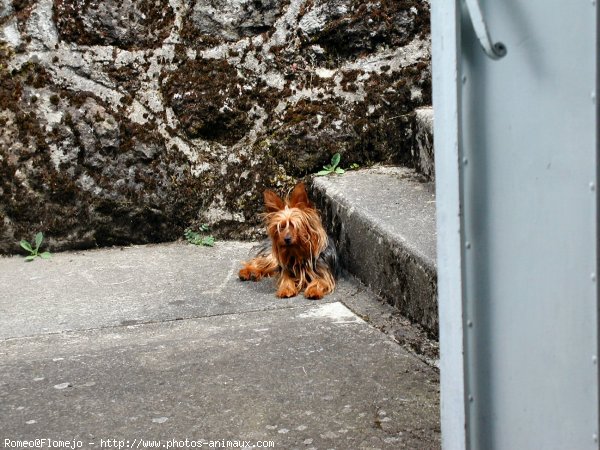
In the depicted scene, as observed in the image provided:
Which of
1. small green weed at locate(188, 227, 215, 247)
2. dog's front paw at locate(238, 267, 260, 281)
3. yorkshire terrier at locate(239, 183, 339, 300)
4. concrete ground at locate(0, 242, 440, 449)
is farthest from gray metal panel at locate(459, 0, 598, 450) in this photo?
small green weed at locate(188, 227, 215, 247)

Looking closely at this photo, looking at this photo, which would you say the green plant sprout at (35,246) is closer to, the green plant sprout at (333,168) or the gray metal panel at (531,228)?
the green plant sprout at (333,168)

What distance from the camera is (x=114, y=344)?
3.15 m

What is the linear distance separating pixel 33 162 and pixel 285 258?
1327mm

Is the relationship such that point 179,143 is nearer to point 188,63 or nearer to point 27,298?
point 188,63

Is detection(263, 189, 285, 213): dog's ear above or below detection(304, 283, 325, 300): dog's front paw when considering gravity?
above

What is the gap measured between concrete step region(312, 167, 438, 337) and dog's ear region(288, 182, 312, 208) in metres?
0.14

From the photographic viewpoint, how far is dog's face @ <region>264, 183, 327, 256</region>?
13.0ft

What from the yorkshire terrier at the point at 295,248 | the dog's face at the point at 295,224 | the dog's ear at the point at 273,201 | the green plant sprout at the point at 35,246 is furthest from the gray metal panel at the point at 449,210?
the green plant sprout at the point at 35,246

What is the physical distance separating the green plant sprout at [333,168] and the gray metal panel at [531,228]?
2.68 metres

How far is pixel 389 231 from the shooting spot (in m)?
3.47

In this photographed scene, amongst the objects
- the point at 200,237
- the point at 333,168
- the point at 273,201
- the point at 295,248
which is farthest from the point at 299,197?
the point at 200,237

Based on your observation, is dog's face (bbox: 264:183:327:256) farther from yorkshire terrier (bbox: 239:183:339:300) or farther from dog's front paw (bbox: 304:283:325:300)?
dog's front paw (bbox: 304:283:325:300)

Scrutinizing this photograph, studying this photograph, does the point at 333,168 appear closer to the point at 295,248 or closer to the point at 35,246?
the point at 295,248

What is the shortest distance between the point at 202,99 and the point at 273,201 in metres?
0.70
